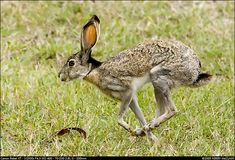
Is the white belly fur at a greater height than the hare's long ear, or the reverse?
the hare's long ear

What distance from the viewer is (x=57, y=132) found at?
7016 millimetres

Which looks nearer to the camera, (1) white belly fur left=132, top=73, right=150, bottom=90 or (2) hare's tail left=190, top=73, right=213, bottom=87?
(1) white belly fur left=132, top=73, right=150, bottom=90

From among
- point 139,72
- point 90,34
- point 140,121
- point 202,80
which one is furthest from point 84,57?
point 202,80

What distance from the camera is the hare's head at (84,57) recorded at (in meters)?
6.78

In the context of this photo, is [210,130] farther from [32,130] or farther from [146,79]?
[32,130]

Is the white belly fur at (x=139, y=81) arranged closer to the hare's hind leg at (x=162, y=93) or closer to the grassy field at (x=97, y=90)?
the hare's hind leg at (x=162, y=93)

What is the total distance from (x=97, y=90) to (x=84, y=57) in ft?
4.07

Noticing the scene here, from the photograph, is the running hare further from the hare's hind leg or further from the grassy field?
the grassy field

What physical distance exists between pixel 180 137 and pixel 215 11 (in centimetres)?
458

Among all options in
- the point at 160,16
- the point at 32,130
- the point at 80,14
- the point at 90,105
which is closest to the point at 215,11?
the point at 160,16

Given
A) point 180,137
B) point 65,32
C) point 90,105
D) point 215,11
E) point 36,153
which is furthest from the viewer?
point 215,11

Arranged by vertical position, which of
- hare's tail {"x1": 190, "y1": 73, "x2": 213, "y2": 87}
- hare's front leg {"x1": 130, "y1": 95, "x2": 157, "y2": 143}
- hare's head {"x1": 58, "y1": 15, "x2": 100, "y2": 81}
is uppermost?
hare's head {"x1": 58, "y1": 15, "x2": 100, "y2": 81}

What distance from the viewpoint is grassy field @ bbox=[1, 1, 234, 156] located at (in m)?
6.84

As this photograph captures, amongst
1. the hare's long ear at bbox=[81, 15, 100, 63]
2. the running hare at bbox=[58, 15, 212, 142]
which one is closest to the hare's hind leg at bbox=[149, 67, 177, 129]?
the running hare at bbox=[58, 15, 212, 142]
